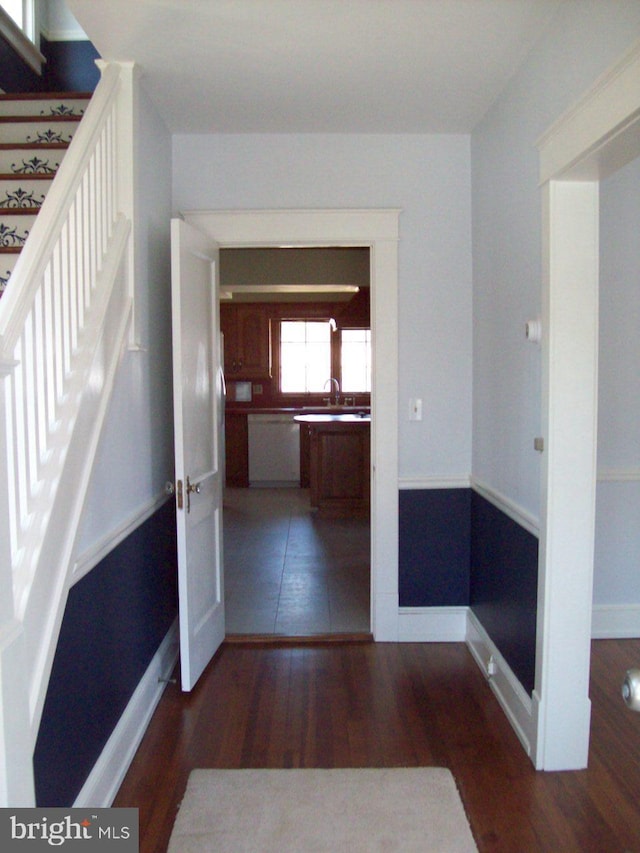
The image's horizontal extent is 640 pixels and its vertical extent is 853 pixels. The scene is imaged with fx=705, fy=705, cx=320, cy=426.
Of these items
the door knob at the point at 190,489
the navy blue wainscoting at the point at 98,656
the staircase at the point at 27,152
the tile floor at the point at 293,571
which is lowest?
the tile floor at the point at 293,571

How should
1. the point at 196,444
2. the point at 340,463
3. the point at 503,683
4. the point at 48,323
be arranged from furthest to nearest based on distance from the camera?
1. the point at 340,463
2. the point at 196,444
3. the point at 503,683
4. the point at 48,323

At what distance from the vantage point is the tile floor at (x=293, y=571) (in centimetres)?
414

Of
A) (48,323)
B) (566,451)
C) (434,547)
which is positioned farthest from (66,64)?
(566,451)

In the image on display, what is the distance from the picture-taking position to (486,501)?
348cm

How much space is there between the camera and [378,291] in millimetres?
3736

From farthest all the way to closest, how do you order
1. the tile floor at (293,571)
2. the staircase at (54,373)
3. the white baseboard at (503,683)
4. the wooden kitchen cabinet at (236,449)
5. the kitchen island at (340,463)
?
the wooden kitchen cabinet at (236,449) → the kitchen island at (340,463) → the tile floor at (293,571) → the white baseboard at (503,683) → the staircase at (54,373)

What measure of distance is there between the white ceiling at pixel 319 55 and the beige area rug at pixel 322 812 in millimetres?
2692

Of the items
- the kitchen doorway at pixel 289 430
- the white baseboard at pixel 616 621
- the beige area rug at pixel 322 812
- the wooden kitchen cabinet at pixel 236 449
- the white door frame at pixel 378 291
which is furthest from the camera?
the wooden kitchen cabinet at pixel 236 449

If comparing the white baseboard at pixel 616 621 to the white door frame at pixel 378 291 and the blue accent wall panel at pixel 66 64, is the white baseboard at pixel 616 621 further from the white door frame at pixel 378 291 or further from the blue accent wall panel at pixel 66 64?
the blue accent wall panel at pixel 66 64

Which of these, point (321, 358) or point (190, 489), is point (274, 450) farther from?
point (190, 489)

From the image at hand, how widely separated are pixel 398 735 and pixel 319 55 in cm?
273

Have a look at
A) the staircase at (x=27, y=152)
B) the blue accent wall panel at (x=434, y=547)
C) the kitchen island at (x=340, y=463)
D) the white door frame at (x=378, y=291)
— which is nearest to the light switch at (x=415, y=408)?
the white door frame at (x=378, y=291)

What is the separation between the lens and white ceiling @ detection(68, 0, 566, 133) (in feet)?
7.96

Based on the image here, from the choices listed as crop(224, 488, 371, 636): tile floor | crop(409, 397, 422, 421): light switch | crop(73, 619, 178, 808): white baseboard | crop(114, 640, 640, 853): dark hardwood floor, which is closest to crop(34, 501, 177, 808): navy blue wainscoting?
crop(73, 619, 178, 808): white baseboard
